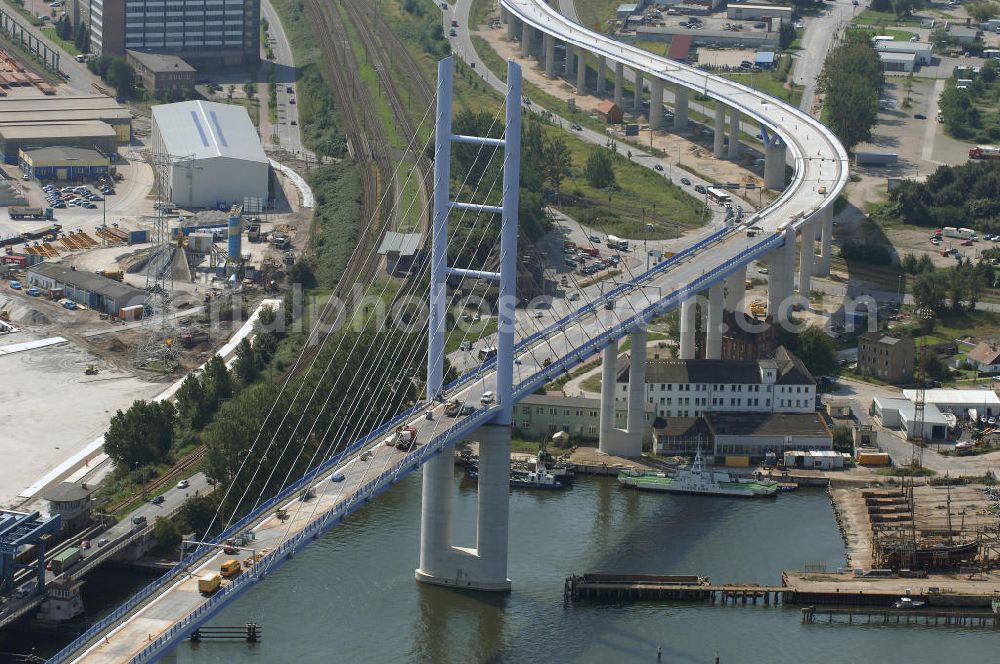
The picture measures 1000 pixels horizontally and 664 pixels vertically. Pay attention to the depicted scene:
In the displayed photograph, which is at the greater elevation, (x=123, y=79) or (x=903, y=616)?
(x=123, y=79)

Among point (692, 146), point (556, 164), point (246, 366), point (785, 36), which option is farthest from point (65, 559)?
point (785, 36)

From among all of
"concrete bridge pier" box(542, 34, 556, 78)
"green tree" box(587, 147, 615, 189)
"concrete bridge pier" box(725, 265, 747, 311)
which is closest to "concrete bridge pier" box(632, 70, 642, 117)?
"concrete bridge pier" box(542, 34, 556, 78)

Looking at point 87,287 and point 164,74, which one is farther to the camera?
point 164,74

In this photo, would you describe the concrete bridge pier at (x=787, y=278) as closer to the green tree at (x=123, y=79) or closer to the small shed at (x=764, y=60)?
the small shed at (x=764, y=60)

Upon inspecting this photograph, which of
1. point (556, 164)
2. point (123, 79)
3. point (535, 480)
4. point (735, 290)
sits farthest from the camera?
point (123, 79)

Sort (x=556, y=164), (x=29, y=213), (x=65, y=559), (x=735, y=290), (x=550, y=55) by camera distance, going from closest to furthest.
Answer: (x=65, y=559)
(x=735, y=290)
(x=29, y=213)
(x=556, y=164)
(x=550, y=55)

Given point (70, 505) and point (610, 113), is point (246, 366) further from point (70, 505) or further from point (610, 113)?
point (610, 113)

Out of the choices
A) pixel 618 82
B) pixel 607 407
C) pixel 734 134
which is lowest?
pixel 607 407

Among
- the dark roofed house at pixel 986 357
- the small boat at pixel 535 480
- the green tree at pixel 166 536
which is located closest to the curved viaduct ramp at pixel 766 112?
the dark roofed house at pixel 986 357
